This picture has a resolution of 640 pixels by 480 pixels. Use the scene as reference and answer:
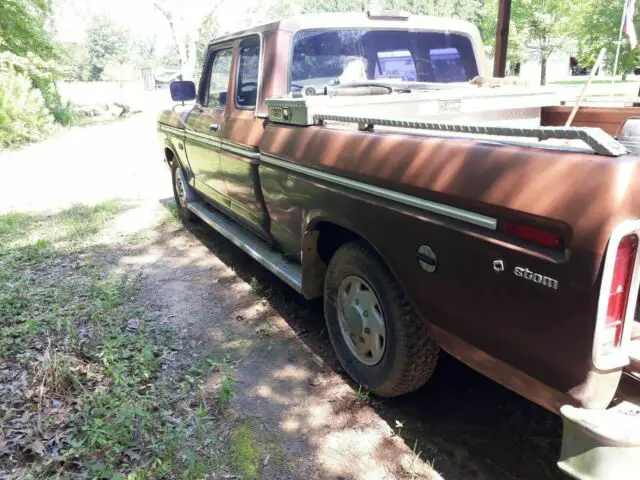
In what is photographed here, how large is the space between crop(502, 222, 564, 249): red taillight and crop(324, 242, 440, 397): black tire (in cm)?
77

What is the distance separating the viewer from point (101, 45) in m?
77.6

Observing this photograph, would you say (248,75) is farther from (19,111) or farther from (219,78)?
(19,111)

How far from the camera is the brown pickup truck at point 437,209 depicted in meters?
1.71

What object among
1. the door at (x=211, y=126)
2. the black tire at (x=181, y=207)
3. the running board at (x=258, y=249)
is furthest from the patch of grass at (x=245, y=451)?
the black tire at (x=181, y=207)

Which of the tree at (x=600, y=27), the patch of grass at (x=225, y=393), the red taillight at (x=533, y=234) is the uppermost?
the tree at (x=600, y=27)

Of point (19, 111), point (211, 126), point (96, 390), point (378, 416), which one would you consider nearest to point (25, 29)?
point (19, 111)

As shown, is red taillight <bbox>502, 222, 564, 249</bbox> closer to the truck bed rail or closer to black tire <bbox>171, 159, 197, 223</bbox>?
the truck bed rail

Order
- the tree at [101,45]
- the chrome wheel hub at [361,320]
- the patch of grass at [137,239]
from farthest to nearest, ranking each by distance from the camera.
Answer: the tree at [101,45] → the patch of grass at [137,239] → the chrome wheel hub at [361,320]

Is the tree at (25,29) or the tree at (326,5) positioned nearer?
the tree at (25,29)

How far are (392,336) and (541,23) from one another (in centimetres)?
2836

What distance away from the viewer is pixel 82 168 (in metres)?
11.6

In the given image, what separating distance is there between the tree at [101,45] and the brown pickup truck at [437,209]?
79771 millimetres

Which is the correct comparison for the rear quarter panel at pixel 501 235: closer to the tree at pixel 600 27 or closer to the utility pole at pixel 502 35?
the utility pole at pixel 502 35

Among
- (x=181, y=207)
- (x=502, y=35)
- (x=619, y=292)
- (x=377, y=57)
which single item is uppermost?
(x=502, y=35)
